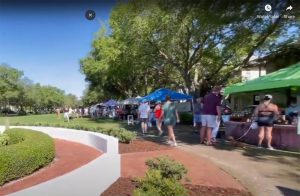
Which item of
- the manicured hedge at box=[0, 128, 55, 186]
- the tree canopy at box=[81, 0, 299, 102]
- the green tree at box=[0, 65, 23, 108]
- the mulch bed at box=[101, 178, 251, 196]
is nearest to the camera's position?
the mulch bed at box=[101, 178, 251, 196]

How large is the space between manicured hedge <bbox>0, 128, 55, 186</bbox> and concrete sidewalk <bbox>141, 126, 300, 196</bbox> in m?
3.42

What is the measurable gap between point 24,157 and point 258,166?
4.58 meters

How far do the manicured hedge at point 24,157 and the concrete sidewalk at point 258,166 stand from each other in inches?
135

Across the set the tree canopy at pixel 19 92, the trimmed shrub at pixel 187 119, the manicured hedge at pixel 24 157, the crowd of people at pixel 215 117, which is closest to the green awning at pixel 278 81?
the crowd of people at pixel 215 117

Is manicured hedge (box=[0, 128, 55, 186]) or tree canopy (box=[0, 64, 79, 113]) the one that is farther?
tree canopy (box=[0, 64, 79, 113])

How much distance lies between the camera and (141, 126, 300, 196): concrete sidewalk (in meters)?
6.45

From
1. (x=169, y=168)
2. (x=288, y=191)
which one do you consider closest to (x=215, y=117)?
(x=288, y=191)

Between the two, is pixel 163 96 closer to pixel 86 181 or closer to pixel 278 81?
pixel 278 81

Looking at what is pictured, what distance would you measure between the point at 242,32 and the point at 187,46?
649cm

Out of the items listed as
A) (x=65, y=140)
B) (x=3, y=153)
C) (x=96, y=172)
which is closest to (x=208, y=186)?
(x=96, y=172)

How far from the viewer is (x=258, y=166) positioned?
809cm

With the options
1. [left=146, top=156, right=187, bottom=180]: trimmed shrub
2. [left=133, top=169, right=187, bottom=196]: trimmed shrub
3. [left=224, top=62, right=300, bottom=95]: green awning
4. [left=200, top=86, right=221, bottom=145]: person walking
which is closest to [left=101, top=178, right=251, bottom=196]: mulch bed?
[left=146, top=156, right=187, bottom=180]: trimmed shrub

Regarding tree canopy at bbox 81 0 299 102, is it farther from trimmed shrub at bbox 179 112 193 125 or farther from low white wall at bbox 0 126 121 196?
low white wall at bbox 0 126 121 196

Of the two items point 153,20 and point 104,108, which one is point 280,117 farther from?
point 104,108
